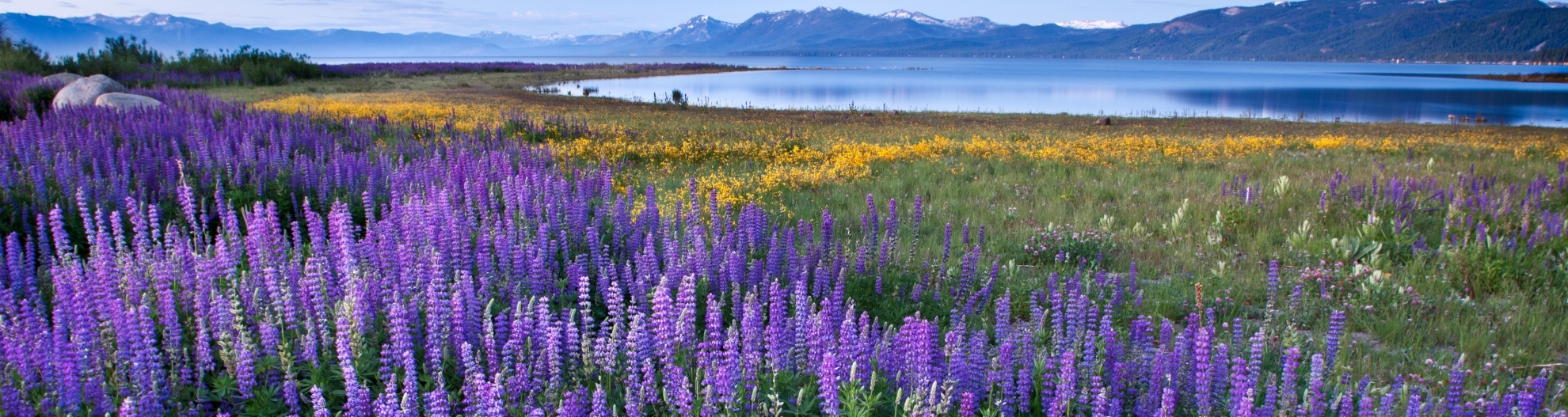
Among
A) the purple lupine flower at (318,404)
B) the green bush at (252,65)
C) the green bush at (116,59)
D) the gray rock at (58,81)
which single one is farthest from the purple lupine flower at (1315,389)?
the green bush at (252,65)

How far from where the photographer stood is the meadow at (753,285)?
3.00m

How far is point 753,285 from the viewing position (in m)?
4.70

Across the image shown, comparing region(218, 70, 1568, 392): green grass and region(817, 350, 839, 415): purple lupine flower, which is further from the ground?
region(817, 350, 839, 415): purple lupine flower

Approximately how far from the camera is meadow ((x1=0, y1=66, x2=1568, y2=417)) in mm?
2998

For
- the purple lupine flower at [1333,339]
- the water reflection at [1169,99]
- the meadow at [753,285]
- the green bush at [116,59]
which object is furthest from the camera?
the water reflection at [1169,99]

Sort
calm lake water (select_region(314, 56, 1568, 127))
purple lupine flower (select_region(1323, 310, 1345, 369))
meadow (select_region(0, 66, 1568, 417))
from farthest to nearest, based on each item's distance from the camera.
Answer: calm lake water (select_region(314, 56, 1568, 127))
purple lupine flower (select_region(1323, 310, 1345, 369))
meadow (select_region(0, 66, 1568, 417))

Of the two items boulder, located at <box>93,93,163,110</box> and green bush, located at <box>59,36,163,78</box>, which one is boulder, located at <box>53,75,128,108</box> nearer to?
boulder, located at <box>93,93,163,110</box>

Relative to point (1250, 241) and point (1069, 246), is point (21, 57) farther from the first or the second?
point (1250, 241)

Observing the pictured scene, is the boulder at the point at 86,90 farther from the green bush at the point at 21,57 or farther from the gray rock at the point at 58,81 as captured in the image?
the green bush at the point at 21,57

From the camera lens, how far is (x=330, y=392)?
313 centimetres

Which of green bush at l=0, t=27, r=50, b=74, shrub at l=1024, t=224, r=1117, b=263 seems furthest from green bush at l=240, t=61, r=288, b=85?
shrub at l=1024, t=224, r=1117, b=263

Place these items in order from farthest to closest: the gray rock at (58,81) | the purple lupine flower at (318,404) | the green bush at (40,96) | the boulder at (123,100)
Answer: the gray rock at (58,81), the green bush at (40,96), the boulder at (123,100), the purple lupine flower at (318,404)

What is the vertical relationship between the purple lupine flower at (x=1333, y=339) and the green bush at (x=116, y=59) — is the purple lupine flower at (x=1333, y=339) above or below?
below

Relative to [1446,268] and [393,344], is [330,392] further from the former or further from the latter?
[1446,268]
